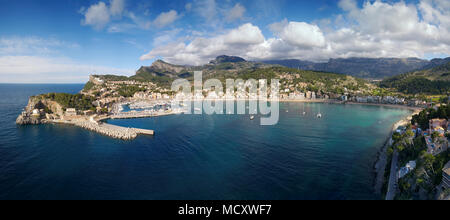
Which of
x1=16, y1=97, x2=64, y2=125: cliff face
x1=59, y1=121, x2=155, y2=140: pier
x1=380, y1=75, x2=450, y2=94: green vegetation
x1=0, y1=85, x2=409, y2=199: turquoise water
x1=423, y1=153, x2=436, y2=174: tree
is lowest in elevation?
x1=0, y1=85, x2=409, y2=199: turquoise water

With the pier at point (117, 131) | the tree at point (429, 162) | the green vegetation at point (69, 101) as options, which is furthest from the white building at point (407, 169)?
the green vegetation at point (69, 101)

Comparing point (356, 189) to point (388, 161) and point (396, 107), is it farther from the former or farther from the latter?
point (396, 107)

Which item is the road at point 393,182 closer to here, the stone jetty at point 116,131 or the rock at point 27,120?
the stone jetty at point 116,131

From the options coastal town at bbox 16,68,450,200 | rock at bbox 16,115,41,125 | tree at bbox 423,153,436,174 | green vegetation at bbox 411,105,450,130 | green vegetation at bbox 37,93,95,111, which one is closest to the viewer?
tree at bbox 423,153,436,174

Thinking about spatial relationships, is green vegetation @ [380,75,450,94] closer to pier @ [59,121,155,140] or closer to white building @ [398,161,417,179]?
white building @ [398,161,417,179]

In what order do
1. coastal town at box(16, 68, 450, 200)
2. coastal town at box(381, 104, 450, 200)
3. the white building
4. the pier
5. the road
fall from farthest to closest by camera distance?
the pier
the white building
coastal town at box(16, 68, 450, 200)
the road
coastal town at box(381, 104, 450, 200)

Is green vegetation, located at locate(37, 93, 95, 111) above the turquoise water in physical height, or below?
above

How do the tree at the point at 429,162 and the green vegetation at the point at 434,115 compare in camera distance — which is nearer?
the tree at the point at 429,162

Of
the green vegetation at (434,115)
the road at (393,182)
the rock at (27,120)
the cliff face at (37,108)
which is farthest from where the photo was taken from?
the cliff face at (37,108)

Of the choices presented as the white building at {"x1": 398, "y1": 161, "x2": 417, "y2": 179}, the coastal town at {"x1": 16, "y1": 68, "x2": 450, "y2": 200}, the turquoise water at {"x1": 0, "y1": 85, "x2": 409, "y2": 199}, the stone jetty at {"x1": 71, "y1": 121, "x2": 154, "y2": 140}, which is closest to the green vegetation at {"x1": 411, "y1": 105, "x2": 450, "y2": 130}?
the coastal town at {"x1": 16, "y1": 68, "x2": 450, "y2": 200}
